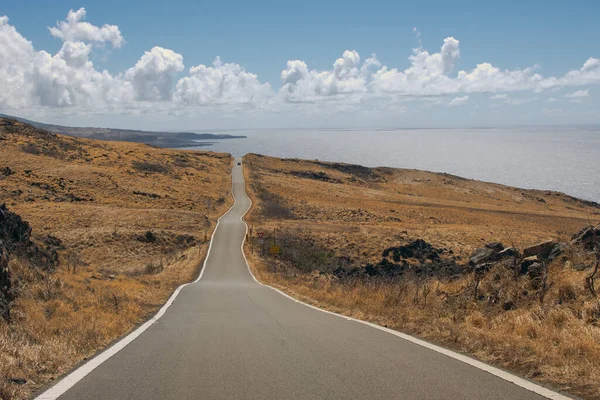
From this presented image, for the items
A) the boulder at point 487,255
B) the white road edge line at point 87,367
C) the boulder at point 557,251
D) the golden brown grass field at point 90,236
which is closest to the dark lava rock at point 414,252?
the golden brown grass field at point 90,236

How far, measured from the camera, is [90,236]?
35031mm

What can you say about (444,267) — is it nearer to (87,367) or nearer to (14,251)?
(14,251)

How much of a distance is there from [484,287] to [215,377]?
6.00 m

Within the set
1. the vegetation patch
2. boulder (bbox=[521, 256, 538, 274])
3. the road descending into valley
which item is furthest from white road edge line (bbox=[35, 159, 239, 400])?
the vegetation patch

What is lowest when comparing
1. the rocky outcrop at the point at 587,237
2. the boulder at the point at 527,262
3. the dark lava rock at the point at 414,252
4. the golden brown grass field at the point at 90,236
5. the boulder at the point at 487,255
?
the dark lava rock at the point at 414,252

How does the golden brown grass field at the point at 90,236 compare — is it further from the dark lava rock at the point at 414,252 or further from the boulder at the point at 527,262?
the dark lava rock at the point at 414,252

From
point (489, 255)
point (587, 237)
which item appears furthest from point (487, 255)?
point (587, 237)

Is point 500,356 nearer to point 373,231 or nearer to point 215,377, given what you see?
point 215,377

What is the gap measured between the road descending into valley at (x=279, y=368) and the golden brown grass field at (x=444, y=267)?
0.75 metres

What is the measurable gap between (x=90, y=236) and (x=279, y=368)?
33328 millimetres

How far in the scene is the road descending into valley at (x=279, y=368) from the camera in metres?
4.48

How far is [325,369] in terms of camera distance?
5336 mm

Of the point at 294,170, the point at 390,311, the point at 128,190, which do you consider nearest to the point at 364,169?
the point at 294,170

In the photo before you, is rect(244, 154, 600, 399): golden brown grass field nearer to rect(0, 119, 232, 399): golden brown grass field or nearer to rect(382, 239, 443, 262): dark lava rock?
rect(382, 239, 443, 262): dark lava rock
